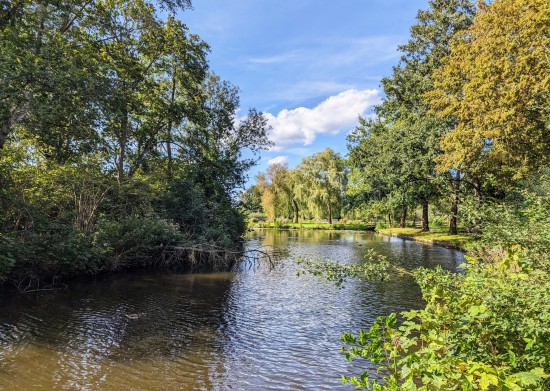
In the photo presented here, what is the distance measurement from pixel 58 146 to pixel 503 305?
15845 millimetres

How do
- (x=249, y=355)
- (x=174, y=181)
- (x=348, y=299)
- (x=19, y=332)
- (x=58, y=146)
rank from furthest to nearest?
(x=174, y=181)
(x=58, y=146)
(x=348, y=299)
(x=19, y=332)
(x=249, y=355)

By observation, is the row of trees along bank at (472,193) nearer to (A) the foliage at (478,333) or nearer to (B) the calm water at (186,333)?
(A) the foliage at (478,333)

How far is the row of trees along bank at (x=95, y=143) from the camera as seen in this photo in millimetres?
11523

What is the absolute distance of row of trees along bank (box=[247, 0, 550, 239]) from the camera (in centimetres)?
1330

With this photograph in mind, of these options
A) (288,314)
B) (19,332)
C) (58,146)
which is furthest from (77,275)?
(288,314)

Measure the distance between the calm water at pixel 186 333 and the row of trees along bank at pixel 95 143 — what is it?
2.02 meters

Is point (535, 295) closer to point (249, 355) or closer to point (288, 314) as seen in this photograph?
point (249, 355)

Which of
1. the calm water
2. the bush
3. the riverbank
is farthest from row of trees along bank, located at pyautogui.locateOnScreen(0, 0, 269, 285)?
the riverbank

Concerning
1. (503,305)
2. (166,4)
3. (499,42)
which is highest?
(166,4)

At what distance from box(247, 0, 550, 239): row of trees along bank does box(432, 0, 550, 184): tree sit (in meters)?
0.05

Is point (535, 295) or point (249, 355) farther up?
point (535, 295)

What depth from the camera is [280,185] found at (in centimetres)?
6412

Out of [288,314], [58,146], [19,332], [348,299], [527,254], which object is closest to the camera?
[527,254]

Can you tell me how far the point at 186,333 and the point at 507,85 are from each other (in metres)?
15.4
